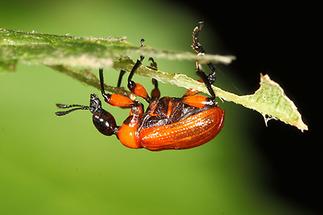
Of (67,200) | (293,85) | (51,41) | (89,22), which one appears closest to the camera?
(51,41)

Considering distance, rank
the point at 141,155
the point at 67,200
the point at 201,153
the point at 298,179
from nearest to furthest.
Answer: the point at 67,200, the point at 141,155, the point at 201,153, the point at 298,179

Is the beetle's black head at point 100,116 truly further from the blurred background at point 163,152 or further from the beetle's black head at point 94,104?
the blurred background at point 163,152

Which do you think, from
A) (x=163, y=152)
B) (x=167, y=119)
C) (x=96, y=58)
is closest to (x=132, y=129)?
(x=167, y=119)

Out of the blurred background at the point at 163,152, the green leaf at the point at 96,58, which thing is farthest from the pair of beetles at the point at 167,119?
the green leaf at the point at 96,58

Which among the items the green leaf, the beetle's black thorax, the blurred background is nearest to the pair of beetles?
the beetle's black thorax

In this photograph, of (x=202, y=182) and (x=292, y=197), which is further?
(x=292, y=197)

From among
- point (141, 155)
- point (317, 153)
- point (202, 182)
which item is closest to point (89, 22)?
point (141, 155)

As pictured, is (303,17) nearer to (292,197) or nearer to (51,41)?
(292,197)

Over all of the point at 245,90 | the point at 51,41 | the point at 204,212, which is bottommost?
the point at 204,212

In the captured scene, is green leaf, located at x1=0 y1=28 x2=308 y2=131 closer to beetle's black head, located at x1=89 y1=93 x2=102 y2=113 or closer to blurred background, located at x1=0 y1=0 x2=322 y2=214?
beetle's black head, located at x1=89 y1=93 x2=102 y2=113
